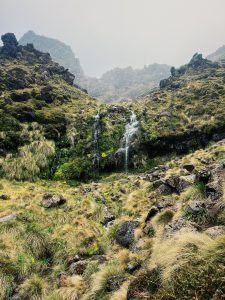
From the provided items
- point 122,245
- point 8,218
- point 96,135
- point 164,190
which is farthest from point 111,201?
point 96,135

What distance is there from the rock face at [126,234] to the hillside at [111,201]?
61 millimetres

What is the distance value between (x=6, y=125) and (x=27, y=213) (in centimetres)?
2874

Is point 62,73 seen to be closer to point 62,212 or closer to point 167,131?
point 167,131

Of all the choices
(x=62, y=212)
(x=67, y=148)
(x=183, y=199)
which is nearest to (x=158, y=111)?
(x=67, y=148)

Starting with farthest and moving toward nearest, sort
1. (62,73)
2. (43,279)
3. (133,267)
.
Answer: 1. (62,73)
2. (43,279)
3. (133,267)

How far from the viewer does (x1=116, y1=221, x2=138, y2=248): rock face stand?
45.5ft

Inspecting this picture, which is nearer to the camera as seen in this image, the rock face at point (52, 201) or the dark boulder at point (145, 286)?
the dark boulder at point (145, 286)

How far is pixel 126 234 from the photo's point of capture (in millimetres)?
14469

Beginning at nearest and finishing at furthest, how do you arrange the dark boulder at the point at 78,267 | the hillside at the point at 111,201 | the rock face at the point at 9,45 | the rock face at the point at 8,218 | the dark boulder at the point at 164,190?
1. the hillside at the point at 111,201
2. the dark boulder at the point at 78,267
3. the rock face at the point at 8,218
4. the dark boulder at the point at 164,190
5. the rock face at the point at 9,45

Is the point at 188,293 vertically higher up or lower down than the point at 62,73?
lower down

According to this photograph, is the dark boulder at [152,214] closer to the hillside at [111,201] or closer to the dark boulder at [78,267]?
the hillside at [111,201]

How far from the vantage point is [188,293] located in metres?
6.84

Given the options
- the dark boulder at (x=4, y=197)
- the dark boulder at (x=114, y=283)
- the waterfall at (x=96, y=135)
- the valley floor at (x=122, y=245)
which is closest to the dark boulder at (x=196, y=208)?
the valley floor at (x=122, y=245)

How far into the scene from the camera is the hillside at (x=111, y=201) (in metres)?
8.34
